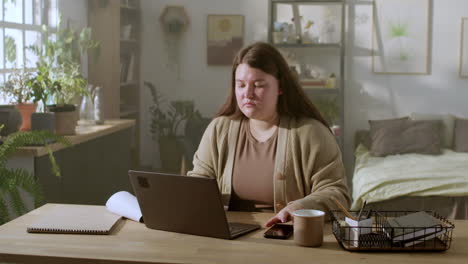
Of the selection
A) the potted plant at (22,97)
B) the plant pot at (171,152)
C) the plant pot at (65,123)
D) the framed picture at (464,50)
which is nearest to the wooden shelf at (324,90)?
the framed picture at (464,50)

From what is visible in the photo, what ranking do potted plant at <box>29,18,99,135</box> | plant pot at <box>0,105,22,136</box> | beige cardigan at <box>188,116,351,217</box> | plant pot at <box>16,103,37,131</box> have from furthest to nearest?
potted plant at <box>29,18,99,135</box> < plant pot at <box>16,103,37,131</box> < plant pot at <box>0,105,22,136</box> < beige cardigan at <box>188,116,351,217</box>

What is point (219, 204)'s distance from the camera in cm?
192

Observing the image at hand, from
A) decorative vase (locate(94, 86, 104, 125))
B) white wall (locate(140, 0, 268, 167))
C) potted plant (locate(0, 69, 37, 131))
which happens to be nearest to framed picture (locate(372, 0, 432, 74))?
white wall (locate(140, 0, 268, 167))

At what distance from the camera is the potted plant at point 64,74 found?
3.85 meters

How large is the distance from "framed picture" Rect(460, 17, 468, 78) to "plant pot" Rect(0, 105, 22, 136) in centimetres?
451

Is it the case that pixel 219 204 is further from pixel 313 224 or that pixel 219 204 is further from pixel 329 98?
pixel 329 98

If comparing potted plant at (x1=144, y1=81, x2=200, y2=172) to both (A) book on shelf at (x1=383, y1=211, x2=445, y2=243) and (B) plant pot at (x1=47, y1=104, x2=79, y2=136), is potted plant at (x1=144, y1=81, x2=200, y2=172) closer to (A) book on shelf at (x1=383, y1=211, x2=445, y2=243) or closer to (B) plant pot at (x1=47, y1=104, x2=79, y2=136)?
(B) plant pot at (x1=47, y1=104, x2=79, y2=136)

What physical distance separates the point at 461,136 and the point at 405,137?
1.73 ft

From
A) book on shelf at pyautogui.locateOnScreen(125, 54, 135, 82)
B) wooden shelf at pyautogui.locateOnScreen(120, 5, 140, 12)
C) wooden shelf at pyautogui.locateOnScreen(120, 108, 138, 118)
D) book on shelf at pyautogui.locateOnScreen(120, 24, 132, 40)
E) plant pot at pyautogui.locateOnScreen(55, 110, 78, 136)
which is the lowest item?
wooden shelf at pyautogui.locateOnScreen(120, 108, 138, 118)

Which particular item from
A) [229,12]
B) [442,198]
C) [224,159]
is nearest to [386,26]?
[229,12]

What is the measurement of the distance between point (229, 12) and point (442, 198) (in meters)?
2.98

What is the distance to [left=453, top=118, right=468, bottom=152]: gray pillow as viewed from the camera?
6020 mm

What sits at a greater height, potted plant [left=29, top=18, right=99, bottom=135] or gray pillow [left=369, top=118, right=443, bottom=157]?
potted plant [left=29, top=18, right=99, bottom=135]

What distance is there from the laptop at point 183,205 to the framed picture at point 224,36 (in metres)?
4.57
